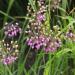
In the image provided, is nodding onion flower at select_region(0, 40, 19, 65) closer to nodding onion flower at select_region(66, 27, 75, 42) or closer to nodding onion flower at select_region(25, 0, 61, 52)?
nodding onion flower at select_region(25, 0, 61, 52)

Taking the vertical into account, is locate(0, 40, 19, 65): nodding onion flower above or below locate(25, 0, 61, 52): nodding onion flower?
below

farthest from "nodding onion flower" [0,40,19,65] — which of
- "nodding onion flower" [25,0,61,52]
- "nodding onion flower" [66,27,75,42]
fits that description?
"nodding onion flower" [66,27,75,42]

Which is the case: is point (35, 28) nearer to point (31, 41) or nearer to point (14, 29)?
point (31, 41)

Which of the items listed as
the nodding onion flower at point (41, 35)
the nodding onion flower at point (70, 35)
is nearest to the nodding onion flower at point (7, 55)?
the nodding onion flower at point (41, 35)

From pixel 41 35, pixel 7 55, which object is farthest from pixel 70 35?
pixel 7 55

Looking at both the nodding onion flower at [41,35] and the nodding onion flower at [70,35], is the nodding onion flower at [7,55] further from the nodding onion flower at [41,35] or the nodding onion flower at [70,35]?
the nodding onion flower at [70,35]

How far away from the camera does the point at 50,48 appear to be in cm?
144

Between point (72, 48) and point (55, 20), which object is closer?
point (72, 48)

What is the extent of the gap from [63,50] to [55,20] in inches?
19.0

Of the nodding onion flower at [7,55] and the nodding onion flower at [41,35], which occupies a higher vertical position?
the nodding onion flower at [41,35]

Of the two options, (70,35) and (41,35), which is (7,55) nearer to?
(41,35)

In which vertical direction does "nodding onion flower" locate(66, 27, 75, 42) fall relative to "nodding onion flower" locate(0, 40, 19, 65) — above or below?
above

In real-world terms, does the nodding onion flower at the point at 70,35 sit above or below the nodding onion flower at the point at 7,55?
above

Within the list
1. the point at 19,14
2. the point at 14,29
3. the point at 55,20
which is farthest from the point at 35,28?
the point at 19,14
